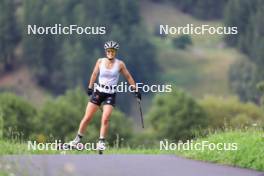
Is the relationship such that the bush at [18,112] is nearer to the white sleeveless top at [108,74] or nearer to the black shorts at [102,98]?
the black shorts at [102,98]

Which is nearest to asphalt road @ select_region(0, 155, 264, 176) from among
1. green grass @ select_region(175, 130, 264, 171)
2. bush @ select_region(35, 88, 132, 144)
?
green grass @ select_region(175, 130, 264, 171)

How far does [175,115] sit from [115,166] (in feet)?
304

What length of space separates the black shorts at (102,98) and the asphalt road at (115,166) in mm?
1054

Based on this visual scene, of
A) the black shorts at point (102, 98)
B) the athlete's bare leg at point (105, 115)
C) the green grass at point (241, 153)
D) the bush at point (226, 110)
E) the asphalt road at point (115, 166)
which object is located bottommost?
the asphalt road at point (115, 166)

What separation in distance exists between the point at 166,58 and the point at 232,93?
26192 mm

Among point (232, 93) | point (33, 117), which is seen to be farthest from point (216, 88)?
point (33, 117)

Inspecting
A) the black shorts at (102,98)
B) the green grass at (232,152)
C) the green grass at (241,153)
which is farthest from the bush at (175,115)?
the black shorts at (102,98)

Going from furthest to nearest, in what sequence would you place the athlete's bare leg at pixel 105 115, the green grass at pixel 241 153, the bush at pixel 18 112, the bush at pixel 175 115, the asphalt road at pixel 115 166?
the bush at pixel 175 115, the bush at pixel 18 112, the athlete's bare leg at pixel 105 115, the green grass at pixel 241 153, the asphalt road at pixel 115 166

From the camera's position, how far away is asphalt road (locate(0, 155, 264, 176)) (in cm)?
1216

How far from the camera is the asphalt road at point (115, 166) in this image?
12164 mm

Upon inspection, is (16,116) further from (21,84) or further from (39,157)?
(21,84)

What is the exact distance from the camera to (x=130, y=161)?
14102 mm

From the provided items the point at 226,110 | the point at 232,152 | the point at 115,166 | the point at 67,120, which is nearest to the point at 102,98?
the point at 232,152

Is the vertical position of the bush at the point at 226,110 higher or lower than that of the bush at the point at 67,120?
higher
